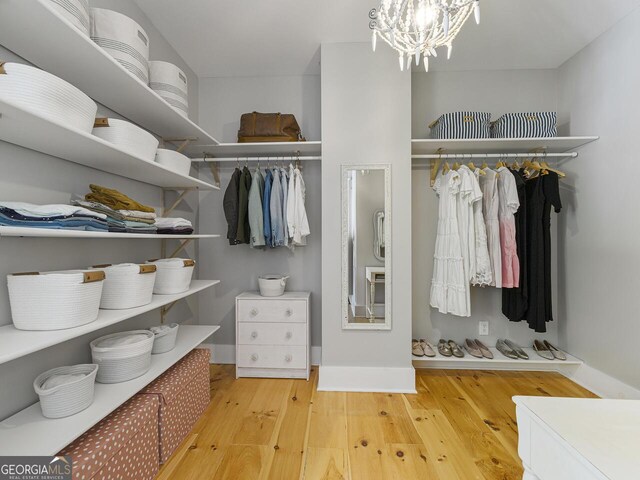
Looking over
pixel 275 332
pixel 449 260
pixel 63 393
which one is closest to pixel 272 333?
pixel 275 332

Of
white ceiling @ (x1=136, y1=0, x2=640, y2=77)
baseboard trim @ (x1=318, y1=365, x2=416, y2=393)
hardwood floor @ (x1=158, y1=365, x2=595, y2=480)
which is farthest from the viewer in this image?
baseboard trim @ (x1=318, y1=365, x2=416, y2=393)

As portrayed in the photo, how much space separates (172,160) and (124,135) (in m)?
0.38

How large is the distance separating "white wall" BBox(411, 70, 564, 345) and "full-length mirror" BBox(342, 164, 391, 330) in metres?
0.52

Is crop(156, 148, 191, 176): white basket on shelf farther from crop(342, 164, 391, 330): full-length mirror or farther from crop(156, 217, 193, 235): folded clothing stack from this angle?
crop(342, 164, 391, 330): full-length mirror

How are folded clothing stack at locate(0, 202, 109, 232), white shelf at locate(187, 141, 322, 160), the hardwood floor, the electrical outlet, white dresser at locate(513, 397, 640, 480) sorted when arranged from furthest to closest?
the electrical outlet, white shelf at locate(187, 141, 322, 160), the hardwood floor, folded clothing stack at locate(0, 202, 109, 232), white dresser at locate(513, 397, 640, 480)

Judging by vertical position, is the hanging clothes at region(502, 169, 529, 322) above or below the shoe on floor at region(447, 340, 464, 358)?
above

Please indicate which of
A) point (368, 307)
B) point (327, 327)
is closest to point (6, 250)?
point (327, 327)

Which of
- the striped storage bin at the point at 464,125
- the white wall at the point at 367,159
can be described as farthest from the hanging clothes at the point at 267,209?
the striped storage bin at the point at 464,125

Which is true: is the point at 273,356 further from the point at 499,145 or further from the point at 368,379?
the point at 499,145

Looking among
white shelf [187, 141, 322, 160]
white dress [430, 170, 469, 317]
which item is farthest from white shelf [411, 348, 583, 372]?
white shelf [187, 141, 322, 160]

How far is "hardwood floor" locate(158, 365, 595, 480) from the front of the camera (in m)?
1.43

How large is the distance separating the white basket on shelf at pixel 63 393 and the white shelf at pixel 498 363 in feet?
6.87

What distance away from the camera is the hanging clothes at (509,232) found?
2188 mm

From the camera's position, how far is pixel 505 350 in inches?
95.7
